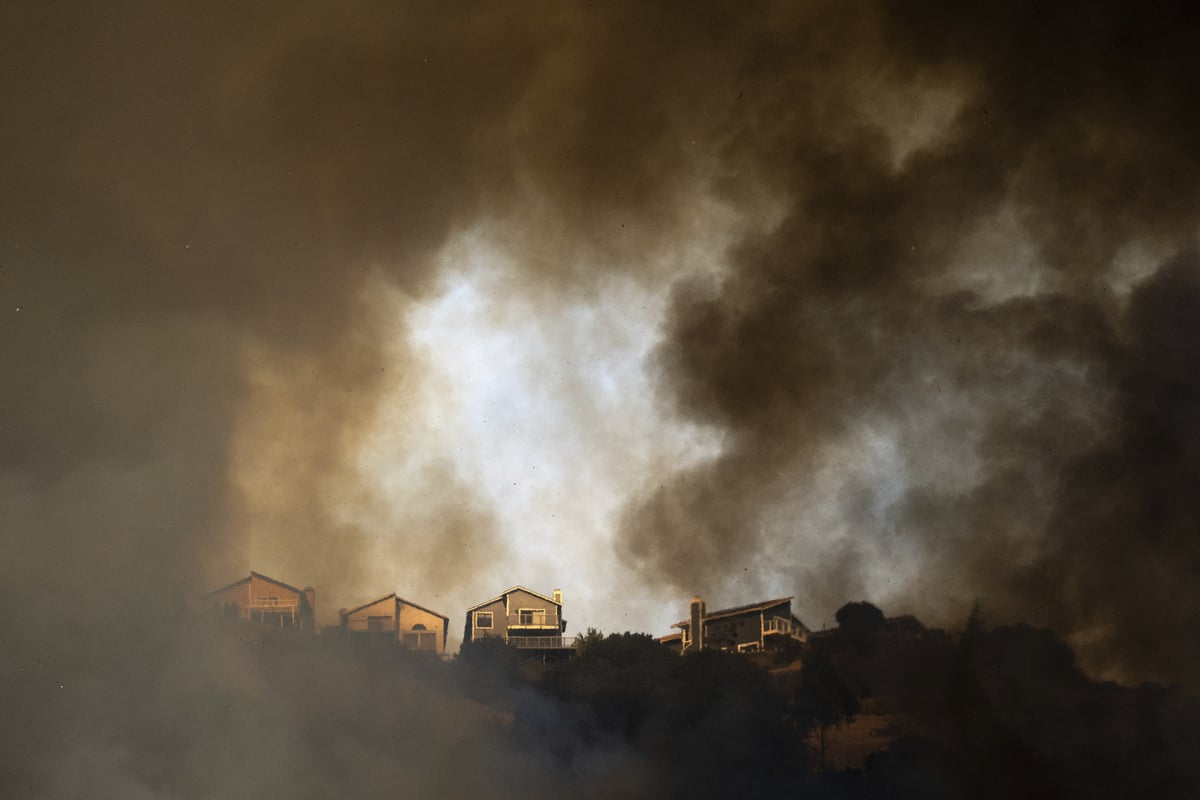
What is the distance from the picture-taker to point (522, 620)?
30281mm

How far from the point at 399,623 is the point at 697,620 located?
6.74 m

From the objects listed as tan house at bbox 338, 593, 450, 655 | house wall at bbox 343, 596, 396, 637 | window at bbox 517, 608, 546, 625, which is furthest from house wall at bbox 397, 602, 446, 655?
window at bbox 517, 608, 546, 625

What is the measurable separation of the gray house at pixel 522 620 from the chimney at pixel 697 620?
2.86 metres

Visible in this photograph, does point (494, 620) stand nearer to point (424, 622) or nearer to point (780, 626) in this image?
point (424, 622)

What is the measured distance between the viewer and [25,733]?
21.8 meters

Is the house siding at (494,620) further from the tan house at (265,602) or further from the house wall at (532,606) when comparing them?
the tan house at (265,602)

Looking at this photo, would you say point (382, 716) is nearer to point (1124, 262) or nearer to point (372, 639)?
point (372, 639)

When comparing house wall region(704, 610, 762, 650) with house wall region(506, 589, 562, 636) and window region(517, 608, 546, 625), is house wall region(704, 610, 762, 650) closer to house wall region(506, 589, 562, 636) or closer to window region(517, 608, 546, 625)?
house wall region(506, 589, 562, 636)

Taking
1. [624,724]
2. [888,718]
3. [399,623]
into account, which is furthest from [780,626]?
[399,623]

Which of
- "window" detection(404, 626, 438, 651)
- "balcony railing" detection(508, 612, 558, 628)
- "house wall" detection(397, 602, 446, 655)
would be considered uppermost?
"balcony railing" detection(508, 612, 558, 628)

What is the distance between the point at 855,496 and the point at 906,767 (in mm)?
5935

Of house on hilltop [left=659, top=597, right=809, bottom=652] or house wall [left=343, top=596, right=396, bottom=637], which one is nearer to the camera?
house wall [left=343, top=596, right=396, bottom=637]

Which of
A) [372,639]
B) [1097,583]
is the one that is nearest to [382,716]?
[372,639]

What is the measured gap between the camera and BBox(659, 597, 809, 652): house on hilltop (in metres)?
28.5
